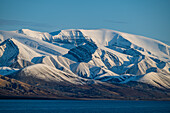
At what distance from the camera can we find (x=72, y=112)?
193000mm

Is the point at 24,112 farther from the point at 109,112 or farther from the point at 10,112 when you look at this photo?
the point at 109,112

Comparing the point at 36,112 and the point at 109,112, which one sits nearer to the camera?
the point at 36,112

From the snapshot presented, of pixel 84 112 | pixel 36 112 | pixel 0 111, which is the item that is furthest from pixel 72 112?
pixel 0 111

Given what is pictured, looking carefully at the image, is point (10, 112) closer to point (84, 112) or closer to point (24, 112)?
point (24, 112)

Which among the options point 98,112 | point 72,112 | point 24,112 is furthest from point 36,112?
point 98,112

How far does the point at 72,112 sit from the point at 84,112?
19.4 ft

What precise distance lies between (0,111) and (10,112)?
18.9ft

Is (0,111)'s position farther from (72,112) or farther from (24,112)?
(72,112)

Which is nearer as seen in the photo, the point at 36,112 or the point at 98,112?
the point at 36,112

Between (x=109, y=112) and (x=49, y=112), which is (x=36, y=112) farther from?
(x=109, y=112)

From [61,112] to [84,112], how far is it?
11790mm

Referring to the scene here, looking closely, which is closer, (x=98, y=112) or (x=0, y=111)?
(x=0, y=111)

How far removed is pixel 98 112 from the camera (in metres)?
196

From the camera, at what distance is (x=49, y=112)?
618 feet
